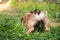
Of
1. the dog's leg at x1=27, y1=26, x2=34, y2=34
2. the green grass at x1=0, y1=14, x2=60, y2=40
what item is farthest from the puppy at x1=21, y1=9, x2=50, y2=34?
the green grass at x1=0, y1=14, x2=60, y2=40

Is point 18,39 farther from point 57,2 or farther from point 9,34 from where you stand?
point 57,2

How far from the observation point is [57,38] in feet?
24.0

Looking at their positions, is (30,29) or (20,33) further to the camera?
(30,29)

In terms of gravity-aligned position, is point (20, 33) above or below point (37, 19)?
below

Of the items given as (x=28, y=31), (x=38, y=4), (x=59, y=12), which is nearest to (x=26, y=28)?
(x=28, y=31)

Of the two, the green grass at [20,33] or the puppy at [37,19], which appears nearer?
the green grass at [20,33]

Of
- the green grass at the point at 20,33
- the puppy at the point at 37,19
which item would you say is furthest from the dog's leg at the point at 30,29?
the green grass at the point at 20,33

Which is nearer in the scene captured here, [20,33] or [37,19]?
[20,33]

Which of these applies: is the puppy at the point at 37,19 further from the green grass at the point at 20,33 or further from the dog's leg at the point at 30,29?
the green grass at the point at 20,33

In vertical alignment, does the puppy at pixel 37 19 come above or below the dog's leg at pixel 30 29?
above

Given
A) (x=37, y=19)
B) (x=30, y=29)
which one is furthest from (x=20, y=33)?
(x=37, y=19)

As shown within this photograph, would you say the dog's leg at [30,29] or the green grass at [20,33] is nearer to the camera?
the green grass at [20,33]

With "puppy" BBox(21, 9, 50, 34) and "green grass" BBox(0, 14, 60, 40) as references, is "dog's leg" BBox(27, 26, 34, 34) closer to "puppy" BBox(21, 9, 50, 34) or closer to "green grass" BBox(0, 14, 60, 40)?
"puppy" BBox(21, 9, 50, 34)

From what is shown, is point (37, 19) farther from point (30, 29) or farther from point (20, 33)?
point (20, 33)
